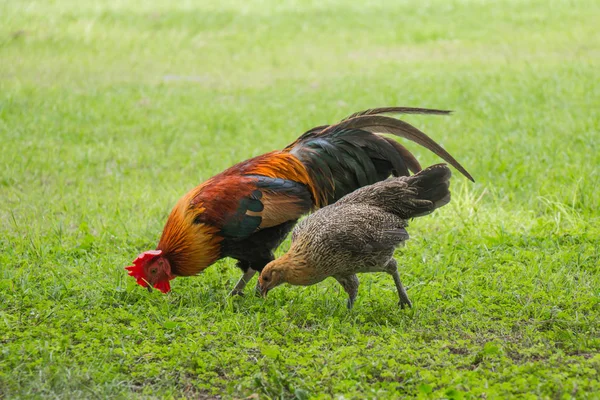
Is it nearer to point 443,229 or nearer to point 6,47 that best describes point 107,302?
point 443,229

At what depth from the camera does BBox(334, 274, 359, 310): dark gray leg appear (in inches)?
220

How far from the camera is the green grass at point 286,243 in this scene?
4.65m

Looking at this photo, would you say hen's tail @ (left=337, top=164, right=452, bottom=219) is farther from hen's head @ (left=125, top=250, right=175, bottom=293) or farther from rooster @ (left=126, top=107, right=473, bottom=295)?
hen's head @ (left=125, top=250, right=175, bottom=293)

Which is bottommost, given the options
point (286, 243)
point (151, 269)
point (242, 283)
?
point (286, 243)

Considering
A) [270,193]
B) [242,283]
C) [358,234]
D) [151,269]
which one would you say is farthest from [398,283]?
[151,269]

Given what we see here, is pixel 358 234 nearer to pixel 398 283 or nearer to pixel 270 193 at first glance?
pixel 398 283

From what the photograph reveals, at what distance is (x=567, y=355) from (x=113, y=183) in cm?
586

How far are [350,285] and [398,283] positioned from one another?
347mm

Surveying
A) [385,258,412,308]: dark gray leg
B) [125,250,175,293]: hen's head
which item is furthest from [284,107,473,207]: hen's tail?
[125,250,175,293]: hen's head

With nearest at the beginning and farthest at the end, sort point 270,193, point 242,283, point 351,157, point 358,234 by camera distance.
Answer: point 358,234 < point 270,193 < point 242,283 < point 351,157

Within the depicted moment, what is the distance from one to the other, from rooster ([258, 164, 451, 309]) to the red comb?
32.9 inches

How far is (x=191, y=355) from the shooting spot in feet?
15.8

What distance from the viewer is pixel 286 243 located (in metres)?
7.23

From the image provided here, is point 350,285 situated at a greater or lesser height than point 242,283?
greater
